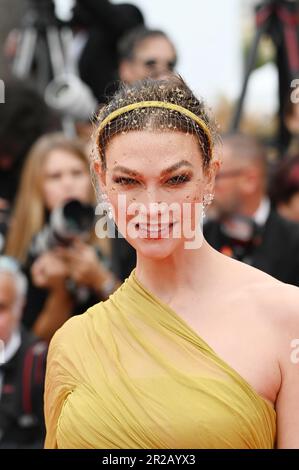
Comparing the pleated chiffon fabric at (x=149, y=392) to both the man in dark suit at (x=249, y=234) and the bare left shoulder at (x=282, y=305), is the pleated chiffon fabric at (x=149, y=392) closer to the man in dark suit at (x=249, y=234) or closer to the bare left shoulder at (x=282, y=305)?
the bare left shoulder at (x=282, y=305)

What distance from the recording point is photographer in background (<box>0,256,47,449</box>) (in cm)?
425

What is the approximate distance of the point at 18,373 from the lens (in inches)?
174

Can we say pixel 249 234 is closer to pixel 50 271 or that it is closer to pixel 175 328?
pixel 50 271

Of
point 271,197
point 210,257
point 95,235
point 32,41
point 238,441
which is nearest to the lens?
point 238,441

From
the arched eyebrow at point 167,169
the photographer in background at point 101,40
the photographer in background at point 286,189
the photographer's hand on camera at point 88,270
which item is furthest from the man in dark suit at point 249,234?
the arched eyebrow at point 167,169

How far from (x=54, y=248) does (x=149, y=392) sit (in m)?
2.40

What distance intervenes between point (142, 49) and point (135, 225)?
3.23 meters

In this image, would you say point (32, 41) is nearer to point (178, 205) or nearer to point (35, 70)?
point (35, 70)

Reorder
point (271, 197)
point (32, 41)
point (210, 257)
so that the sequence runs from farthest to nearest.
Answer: point (32, 41), point (271, 197), point (210, 257)

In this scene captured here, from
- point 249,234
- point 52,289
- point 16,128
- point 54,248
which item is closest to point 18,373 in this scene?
point 52,289

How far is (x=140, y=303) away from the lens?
96.8 inches

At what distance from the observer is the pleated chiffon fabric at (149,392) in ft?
7.41

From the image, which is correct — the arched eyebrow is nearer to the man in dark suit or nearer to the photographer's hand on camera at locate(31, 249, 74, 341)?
the man in dark suit
